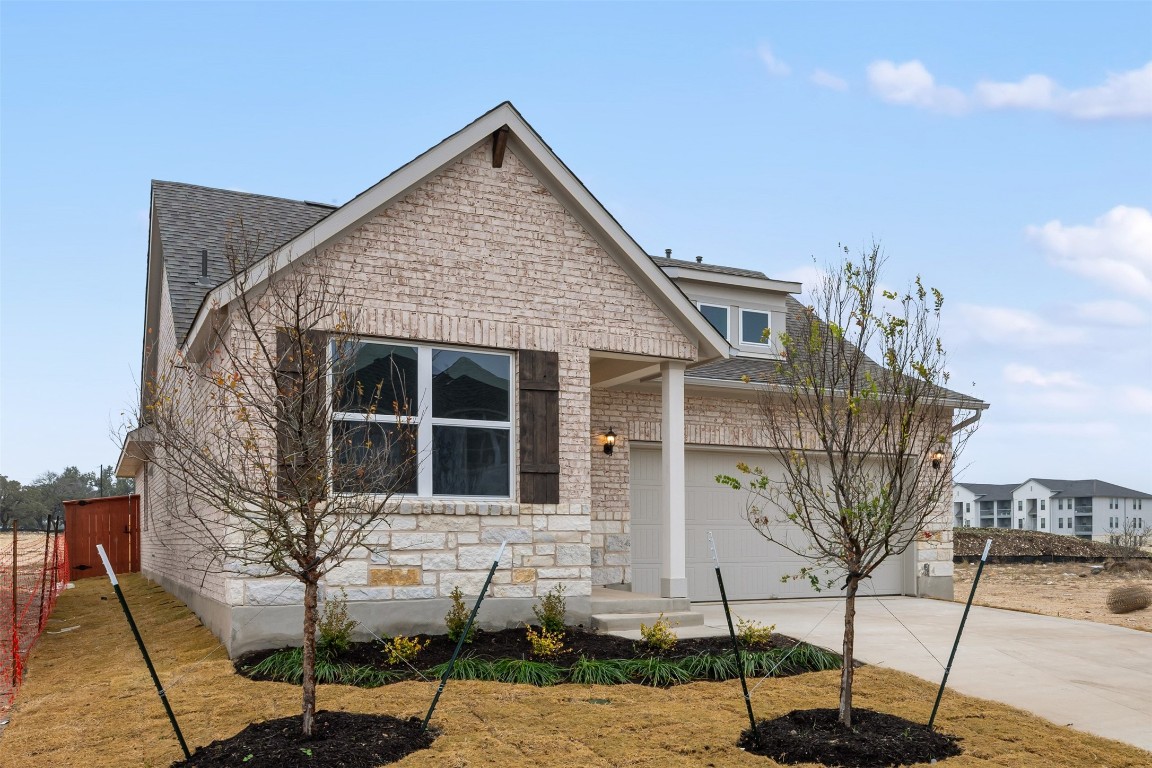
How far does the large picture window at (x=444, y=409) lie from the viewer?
32.3ft

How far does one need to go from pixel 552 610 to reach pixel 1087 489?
80935mm

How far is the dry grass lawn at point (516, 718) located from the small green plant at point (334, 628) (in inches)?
32.6

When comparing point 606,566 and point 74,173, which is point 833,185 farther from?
point 74,173

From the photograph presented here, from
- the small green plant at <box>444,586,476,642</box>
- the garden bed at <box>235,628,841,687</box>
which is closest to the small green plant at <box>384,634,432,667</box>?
the garden bed at <box>235,628,841,687</box>

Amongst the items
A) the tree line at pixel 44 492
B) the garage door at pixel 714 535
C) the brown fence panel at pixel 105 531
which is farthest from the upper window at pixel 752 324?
the tree line at pixel 44 492

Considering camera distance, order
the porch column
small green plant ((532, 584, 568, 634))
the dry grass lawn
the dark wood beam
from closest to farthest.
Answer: the dry grass lawn < small green plant ((532, 584, 568, 634)) < the dark wood beam < the porch column

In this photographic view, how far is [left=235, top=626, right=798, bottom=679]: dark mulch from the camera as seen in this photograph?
29.5 ft

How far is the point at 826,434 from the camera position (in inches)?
276

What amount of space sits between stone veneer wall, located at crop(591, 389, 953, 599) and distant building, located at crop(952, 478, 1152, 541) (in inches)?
2659

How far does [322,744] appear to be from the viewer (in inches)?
244

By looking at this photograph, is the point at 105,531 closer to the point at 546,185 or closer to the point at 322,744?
the point at 546,185

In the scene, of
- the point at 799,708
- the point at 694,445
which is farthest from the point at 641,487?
the point at 799,708

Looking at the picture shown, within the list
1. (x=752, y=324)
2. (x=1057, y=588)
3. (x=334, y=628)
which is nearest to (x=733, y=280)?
(x=752, y=324)

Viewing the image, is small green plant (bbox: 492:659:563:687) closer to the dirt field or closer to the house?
the house
